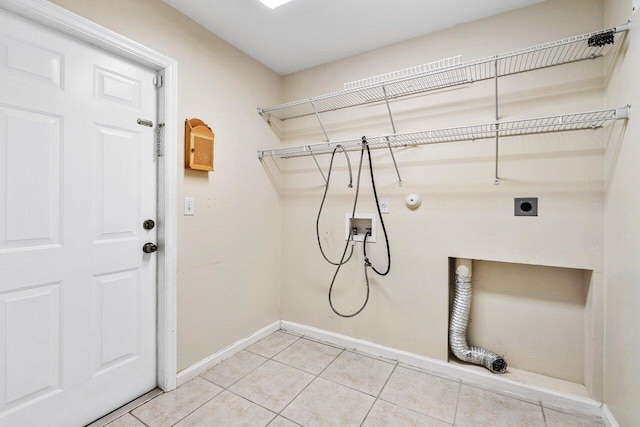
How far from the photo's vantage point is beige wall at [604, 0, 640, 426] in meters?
1.29

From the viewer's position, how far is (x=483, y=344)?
6.76ft

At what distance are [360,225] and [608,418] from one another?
5.88 feet

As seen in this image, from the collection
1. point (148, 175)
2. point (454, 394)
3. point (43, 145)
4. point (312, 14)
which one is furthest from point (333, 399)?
point (312, 14)

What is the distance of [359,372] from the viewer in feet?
6.82

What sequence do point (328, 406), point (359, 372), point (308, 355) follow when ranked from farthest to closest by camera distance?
1. point (308, 355)
2. point (359, 372)
3. point (328, 406)

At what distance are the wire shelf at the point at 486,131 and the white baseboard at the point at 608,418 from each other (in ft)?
5.05

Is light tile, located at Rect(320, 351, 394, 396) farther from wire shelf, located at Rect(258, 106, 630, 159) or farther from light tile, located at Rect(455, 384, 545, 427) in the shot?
wire shelf, located at Rect(258, 106, 630, 159)

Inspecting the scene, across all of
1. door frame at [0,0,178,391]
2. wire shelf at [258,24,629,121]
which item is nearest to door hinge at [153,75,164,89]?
door frame at [0,0,178,391]

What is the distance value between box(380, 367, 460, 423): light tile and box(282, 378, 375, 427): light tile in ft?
0.60

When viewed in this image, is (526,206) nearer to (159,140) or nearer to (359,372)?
(359,372)

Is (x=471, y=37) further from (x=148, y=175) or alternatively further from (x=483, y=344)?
(x=148, y=175)

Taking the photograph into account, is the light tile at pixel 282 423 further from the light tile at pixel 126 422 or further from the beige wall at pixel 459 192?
the beige wall at pixel 459 192

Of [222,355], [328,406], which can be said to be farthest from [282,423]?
[222,355]

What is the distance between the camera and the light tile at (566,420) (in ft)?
5.16
